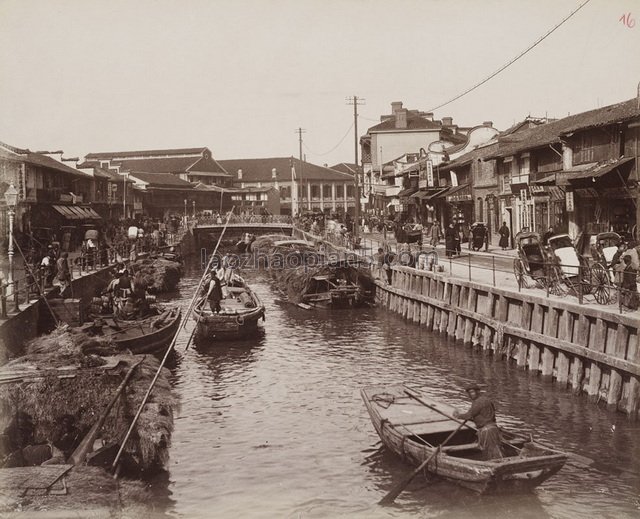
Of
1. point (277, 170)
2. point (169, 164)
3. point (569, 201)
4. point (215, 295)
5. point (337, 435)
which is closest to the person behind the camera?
point (337, 435)

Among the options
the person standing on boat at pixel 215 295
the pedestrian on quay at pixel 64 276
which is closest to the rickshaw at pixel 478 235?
the person standing on boat at pixel 215 295

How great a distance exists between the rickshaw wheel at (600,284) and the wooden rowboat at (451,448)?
22.3 ft

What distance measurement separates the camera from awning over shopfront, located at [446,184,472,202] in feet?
163

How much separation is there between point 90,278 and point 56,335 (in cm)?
1567

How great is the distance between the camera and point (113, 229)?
61.8m

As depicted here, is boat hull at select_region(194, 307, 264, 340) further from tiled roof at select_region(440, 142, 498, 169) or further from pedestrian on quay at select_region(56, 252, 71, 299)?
tiled roof at select_region(440, 142, 498, 169)

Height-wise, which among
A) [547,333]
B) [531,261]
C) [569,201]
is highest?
[569,201]

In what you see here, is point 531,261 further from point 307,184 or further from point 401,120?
point 307,184

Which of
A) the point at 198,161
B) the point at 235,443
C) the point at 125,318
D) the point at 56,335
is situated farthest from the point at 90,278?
the point at 198,161

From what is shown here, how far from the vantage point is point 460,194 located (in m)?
51.0

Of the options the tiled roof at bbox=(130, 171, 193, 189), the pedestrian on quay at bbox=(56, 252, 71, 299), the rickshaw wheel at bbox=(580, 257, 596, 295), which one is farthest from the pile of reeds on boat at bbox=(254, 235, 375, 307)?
the tiled roof at bbox=(130, 171, 193, 189)

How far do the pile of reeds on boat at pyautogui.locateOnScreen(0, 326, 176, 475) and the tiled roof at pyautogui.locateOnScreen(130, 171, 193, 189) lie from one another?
78.7 m

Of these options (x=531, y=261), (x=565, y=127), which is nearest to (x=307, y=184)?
(x=565, y=127)

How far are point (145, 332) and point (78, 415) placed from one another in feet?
33.8
